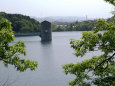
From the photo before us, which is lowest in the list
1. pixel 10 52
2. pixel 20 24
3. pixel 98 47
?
pixel 20 24

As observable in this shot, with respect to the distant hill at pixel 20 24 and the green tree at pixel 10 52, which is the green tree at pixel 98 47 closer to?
the green tree at pixel 10 52

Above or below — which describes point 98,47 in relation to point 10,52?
above

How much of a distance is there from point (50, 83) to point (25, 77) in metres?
3.34

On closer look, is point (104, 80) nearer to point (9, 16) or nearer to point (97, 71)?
point (97, 71)

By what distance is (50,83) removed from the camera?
671 inches

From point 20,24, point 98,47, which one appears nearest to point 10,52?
point 98,47

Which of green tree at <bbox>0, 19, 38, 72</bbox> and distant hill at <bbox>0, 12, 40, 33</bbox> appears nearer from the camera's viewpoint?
green tree at <bbox>0, 19, 38, 72</bbox>

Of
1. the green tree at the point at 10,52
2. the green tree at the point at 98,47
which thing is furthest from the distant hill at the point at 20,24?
the green tree at the point at 98,47

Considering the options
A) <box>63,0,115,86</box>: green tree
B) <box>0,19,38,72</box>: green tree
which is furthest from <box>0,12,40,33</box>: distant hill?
<box>63,0,115,86</box>: green tree

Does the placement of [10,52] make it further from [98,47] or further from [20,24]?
[20,24]

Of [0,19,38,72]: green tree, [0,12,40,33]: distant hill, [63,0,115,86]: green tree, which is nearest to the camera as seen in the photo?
[63,0,115,86]: green tree

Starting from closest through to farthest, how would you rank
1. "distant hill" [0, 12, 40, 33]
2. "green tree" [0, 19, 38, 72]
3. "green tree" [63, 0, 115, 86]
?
"green tree" [63, 0, 115, 86], "green tree" [0, 19, 38, 72], "distant hill" [0, 12, 40, 33]

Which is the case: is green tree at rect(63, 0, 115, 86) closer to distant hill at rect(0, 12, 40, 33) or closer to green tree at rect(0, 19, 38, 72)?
green tree at rect(0, 19, 38, 72)

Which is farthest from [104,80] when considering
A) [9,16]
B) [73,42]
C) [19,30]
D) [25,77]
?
[9,16]
